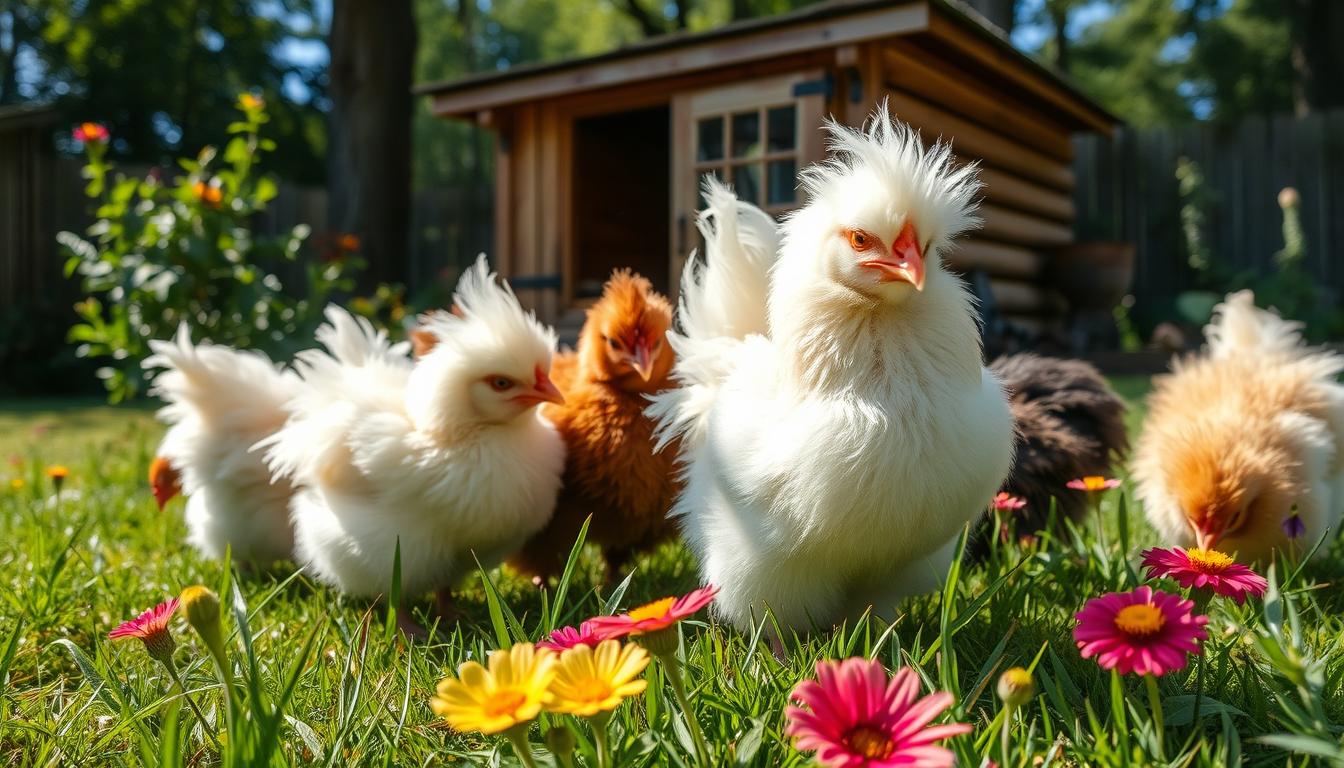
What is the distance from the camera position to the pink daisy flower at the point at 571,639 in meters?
1.33

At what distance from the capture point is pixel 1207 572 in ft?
→ 4.94

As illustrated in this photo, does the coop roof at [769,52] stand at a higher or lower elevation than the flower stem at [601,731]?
higher

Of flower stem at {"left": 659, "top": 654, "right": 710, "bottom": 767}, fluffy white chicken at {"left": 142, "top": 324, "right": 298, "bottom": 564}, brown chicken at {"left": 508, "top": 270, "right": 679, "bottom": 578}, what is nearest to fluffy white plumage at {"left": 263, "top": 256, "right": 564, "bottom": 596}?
brown chicken at {"left": 508, "top": 270, "right": 679, "bottom": 578}

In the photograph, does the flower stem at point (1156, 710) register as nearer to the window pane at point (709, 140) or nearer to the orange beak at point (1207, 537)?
the orange beak at point (1207, 537)

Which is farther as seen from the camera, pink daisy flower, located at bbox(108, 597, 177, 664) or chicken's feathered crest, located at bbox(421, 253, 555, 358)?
chicken's feathered crest, located at bbox(421, 253, 555, 358)

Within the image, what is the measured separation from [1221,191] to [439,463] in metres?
12.2

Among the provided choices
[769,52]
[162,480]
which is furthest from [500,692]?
[769,52]

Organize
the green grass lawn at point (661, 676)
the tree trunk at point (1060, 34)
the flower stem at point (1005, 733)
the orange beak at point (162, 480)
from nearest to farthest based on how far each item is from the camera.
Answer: the flower stem at point (1005, 733) → the green grass lawn at point (661, 676) → the orange beak at point (162, 480) → the tree trunk at point (1060, 34)

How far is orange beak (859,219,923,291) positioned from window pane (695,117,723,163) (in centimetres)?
541

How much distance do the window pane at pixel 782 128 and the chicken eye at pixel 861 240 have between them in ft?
16.6

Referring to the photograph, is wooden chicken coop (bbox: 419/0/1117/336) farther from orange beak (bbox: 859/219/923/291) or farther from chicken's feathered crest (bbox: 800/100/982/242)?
orange beak (bbox: 859/219/923/291)

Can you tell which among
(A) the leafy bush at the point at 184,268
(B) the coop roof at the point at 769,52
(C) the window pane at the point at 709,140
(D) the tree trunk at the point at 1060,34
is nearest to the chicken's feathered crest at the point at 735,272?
(B) the coop roof at the point at 769,52

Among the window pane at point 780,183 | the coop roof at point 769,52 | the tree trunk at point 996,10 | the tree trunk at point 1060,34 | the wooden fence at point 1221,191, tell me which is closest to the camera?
the coop roof at point 769,52

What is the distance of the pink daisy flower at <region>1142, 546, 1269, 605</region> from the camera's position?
147 cm
